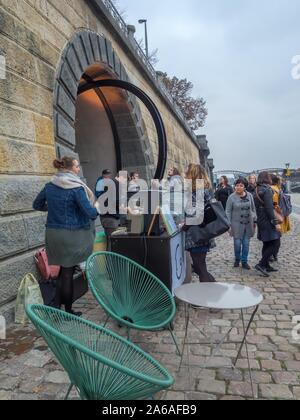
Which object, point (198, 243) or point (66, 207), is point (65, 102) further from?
point (198, 243)

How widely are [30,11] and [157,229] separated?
3523 millimetres

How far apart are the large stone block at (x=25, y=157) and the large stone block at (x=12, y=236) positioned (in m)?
0.60

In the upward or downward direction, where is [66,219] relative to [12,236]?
upward

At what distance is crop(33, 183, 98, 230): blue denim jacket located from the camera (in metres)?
3.92

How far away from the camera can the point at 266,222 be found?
6.19m

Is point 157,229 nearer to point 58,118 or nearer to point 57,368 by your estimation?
point 57,368

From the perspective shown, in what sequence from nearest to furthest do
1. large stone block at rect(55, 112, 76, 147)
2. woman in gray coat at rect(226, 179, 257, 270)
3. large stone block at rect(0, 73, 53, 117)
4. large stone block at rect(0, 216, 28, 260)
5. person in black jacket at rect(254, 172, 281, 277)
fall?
1. large stone block at rect(0, 216, 28, 260)
2. large stone block at rect(0, 73, 53, 117)
3. large stone block at rect(55, 112, 76, 147)
4. person in black jacket at rect(254, 172, 281, 277)
5. woman in gray coat at rect(226, 179, 257, 270)

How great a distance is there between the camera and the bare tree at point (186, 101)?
3206 centimetres

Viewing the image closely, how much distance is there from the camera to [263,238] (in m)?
6.23

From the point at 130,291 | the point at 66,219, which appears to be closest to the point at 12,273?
the point at 66,219

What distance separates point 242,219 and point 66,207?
3823 mm

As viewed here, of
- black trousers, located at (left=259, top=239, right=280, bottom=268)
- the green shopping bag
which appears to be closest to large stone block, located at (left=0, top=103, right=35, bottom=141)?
the green shopping bag

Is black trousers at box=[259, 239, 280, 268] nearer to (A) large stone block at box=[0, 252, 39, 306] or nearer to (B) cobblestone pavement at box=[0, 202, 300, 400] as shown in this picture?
(B) cobblestone pavement at box=[0, 202, 300, 400]

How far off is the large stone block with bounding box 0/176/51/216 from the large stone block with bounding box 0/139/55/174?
11 centimetres
